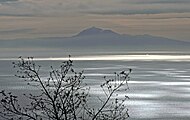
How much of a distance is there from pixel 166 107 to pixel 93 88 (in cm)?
2667

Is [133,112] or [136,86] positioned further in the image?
[136,86]

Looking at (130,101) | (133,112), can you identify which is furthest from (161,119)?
(130,101)

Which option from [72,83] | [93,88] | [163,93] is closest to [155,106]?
[163,93]

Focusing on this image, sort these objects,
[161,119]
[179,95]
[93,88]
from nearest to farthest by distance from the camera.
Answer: [161,119]
[179,95]
[93,88]

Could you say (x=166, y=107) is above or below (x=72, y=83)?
below

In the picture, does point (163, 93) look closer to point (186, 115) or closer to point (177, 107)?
point (177, 107)

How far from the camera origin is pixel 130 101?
226ft

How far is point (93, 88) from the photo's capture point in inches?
3346

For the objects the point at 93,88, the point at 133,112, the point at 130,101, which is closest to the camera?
the point at 133,112

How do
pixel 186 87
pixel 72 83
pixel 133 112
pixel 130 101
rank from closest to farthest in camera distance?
pixel 72 83, pixel 133 112, pixel 130 101, pixel 186 87

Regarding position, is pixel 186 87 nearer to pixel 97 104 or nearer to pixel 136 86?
pixel 136 86

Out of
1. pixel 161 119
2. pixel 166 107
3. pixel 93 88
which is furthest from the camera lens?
pixel 93 88

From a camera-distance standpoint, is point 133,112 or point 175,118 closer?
point 175,118

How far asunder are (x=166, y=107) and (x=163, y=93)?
1864 centimetres
